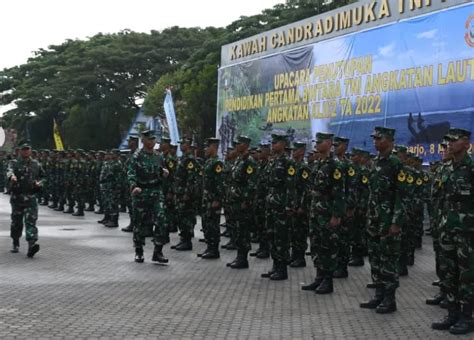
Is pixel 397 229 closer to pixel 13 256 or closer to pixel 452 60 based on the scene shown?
pixel 13 256

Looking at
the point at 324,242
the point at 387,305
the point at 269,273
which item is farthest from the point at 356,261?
the point at 387,305

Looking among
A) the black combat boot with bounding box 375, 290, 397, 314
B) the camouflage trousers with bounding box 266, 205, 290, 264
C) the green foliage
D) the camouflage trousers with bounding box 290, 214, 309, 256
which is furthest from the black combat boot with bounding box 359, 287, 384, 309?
the green foliage

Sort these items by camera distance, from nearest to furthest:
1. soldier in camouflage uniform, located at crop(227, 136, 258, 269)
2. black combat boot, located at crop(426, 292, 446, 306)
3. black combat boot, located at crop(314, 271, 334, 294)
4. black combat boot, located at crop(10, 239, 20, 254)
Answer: black combat boot, located at crop(426, 292, 446, 306)
black combat boot, located at crop(314, 271, 334, 294)
soldier in camouflage uniform, located at crop(227, 136, 258, 269)
black combat boot, located at crop(10, 239, 20, 254)

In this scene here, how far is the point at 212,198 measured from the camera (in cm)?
1074

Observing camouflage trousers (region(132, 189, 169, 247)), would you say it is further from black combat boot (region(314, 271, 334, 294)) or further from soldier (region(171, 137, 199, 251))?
black combat boot (region(314, 271, 334, 294))

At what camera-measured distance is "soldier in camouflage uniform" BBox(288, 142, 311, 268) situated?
8.96 metres

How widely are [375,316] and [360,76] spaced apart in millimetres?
12725

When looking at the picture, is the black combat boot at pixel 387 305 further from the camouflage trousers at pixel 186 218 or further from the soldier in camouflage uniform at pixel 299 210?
the camouflage trousers at pixel 186 218

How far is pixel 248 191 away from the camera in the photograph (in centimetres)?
1009

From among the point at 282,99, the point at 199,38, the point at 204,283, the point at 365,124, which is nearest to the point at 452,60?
the point at 365,124

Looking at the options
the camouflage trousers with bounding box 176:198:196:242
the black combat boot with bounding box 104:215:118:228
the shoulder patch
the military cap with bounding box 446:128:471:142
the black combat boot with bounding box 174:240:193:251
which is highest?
the military cap with bounding box 446:128:471:142

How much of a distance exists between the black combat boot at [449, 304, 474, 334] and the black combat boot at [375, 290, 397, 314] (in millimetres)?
855

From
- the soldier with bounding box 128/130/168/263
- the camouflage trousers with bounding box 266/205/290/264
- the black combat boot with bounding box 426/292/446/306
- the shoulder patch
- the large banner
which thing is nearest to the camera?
the black combat boot with bounding box 426/292/446/306

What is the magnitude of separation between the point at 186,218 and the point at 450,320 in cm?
626
